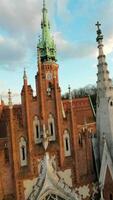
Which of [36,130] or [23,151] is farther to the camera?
[36,130]

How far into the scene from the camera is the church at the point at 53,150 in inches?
853

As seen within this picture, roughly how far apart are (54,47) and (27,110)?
4408cm

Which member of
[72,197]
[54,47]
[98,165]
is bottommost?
[72,197]

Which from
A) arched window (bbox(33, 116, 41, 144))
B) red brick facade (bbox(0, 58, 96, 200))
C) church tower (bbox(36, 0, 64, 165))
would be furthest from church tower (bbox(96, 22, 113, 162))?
arched window (bbox(33, 116, 41, 144))

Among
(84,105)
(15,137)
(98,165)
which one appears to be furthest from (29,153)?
(84,105)

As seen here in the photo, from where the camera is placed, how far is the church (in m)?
21.7

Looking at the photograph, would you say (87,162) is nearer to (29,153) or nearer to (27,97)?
(29,153)

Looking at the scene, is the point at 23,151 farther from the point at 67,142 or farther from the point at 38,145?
the point at 67,142

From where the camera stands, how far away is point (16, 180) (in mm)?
21422

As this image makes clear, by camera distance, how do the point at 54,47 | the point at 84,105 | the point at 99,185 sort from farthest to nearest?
the point at 54,47 < the point at 84,105 < the point at 99,185

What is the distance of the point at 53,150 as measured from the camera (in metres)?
22.6

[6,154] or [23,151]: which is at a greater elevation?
→ [23,151]

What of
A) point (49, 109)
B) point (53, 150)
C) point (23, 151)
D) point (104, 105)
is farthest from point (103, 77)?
point (23, 151)

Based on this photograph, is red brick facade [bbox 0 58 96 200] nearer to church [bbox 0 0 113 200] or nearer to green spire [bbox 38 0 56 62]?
church [bbox 0 0 113 200]
